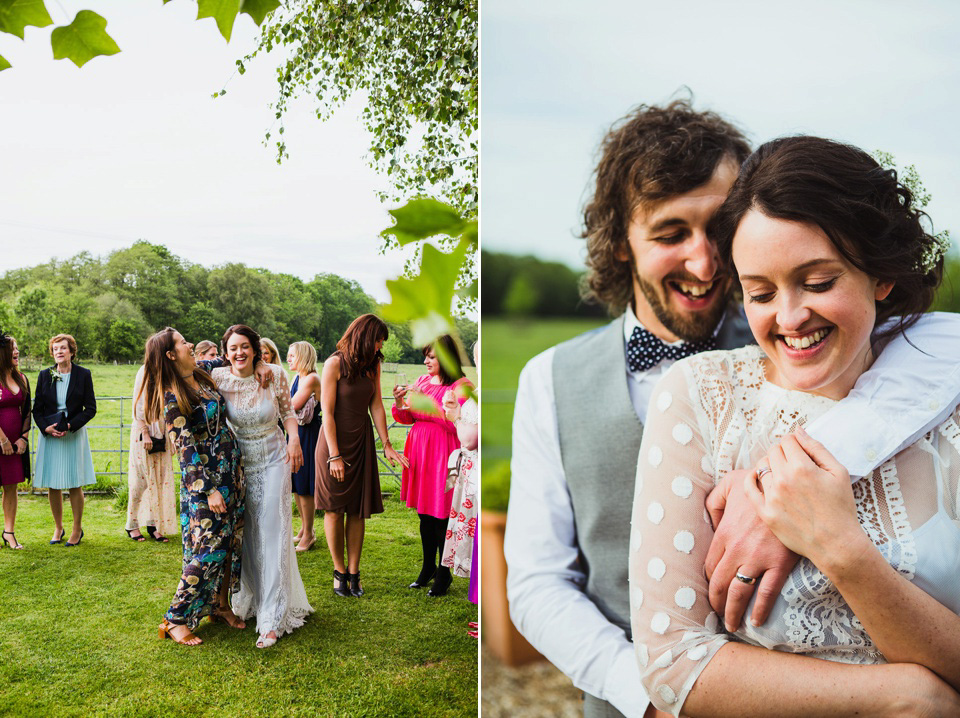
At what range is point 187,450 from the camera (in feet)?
10.3

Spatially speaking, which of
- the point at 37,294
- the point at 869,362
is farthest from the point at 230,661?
the point at 37,294

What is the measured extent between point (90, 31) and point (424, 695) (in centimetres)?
286

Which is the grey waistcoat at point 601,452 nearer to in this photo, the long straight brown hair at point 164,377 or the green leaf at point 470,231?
the green leaf at point 470,231

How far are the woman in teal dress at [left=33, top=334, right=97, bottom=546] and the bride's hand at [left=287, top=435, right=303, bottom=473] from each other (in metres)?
1.69

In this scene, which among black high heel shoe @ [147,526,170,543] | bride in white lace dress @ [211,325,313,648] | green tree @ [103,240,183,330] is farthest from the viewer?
green tree @ [103,240,183,330]

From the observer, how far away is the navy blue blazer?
4.53 metres

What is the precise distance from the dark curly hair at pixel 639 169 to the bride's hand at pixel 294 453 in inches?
94.0

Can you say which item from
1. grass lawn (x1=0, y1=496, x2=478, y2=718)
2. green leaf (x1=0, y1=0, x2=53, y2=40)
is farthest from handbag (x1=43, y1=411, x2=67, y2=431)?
green leaf (x1=0, y1=0, x2=53, y2=40)

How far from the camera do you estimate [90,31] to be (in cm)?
73

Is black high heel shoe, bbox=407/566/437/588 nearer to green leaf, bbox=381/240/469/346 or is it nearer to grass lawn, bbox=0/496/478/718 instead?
grass lawn, bbox=0/496/478/718

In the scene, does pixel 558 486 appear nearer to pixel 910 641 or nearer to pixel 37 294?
pixel 910 641

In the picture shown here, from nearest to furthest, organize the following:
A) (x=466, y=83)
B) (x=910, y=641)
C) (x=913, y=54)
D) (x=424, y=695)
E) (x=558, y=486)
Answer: (x=910, y=641), (x=913, y=54), (x=558, y=486), (x=424, y=695), (x=466, y=83)

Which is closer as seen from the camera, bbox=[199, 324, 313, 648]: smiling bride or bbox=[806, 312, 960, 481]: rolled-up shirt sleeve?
bbox=[806, 312, 960, 481]: rolled-up shirt sleeve

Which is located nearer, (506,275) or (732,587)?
(732,587)
